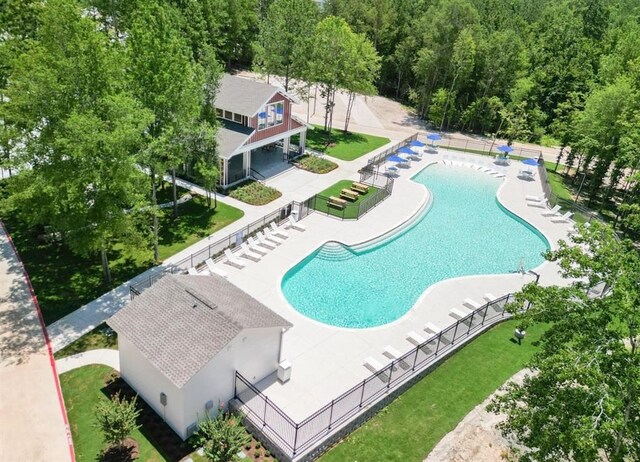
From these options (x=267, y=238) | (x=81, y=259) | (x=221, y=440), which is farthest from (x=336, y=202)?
(x=221, y=440)

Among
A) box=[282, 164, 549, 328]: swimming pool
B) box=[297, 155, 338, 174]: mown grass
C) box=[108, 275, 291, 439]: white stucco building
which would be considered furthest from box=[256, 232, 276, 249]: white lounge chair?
box=[297, 155, 338, 174]: mown grass

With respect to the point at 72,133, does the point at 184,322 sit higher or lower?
lower

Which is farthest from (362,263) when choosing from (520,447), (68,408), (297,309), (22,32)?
(22,32)

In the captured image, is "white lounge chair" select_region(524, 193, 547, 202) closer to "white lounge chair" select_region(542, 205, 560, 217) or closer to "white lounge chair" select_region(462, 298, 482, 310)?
"white lounge chair" select_region(542, 205, 560, 217)

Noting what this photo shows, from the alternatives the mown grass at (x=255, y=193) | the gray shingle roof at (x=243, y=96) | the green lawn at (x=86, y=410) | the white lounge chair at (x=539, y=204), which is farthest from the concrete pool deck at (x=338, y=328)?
the gray shingle roof at (x=243, y=96)

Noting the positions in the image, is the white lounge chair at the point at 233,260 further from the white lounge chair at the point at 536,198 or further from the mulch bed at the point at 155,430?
the white lounge chair at the point at 536,198

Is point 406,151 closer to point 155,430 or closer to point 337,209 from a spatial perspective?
point 337,209
